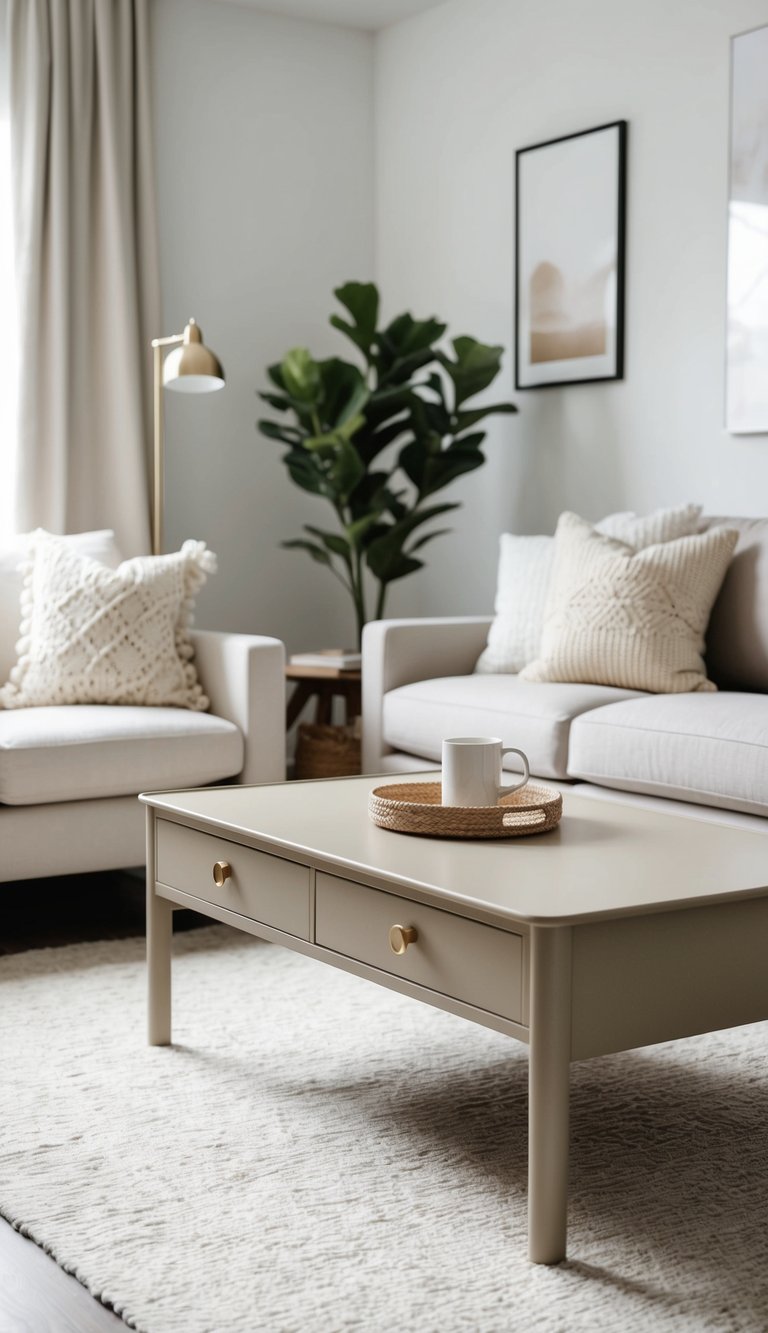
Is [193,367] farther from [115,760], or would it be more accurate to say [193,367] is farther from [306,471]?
[115,760]

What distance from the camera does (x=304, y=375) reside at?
A: 4.41 metres

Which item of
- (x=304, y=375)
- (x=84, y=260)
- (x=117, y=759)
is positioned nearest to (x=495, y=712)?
(x=117, y=759)

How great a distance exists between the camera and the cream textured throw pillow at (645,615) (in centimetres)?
342

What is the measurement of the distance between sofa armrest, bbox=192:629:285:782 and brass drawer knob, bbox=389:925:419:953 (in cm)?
165

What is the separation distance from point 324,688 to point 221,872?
2.21 meters

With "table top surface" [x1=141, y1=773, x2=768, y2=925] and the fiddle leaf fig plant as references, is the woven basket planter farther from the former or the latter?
"table top surface" [x1=141, y1=773, x2=768, y2=925]

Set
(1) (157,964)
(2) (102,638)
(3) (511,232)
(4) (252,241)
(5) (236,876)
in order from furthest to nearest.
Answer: (4) (252,241) < (3) (511,232) < (2) (102,638) < (1) (157,964) < (5) (236,876)

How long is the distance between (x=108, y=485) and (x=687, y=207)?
1.96 m

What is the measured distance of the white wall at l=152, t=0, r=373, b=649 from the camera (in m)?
4.90

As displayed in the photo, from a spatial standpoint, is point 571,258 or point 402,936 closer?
point 402,936

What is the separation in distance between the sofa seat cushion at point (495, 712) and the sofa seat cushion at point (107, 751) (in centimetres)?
49

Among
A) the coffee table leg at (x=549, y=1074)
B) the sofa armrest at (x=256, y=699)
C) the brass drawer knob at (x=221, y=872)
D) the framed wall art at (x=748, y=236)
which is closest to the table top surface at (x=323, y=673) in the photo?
the sofa armrest at (x=256, y=699)

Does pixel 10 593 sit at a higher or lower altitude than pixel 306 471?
lower

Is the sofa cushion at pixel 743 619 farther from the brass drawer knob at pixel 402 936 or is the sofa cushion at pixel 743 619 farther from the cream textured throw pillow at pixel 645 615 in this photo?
the brass drawer knob at pixel 402 936
